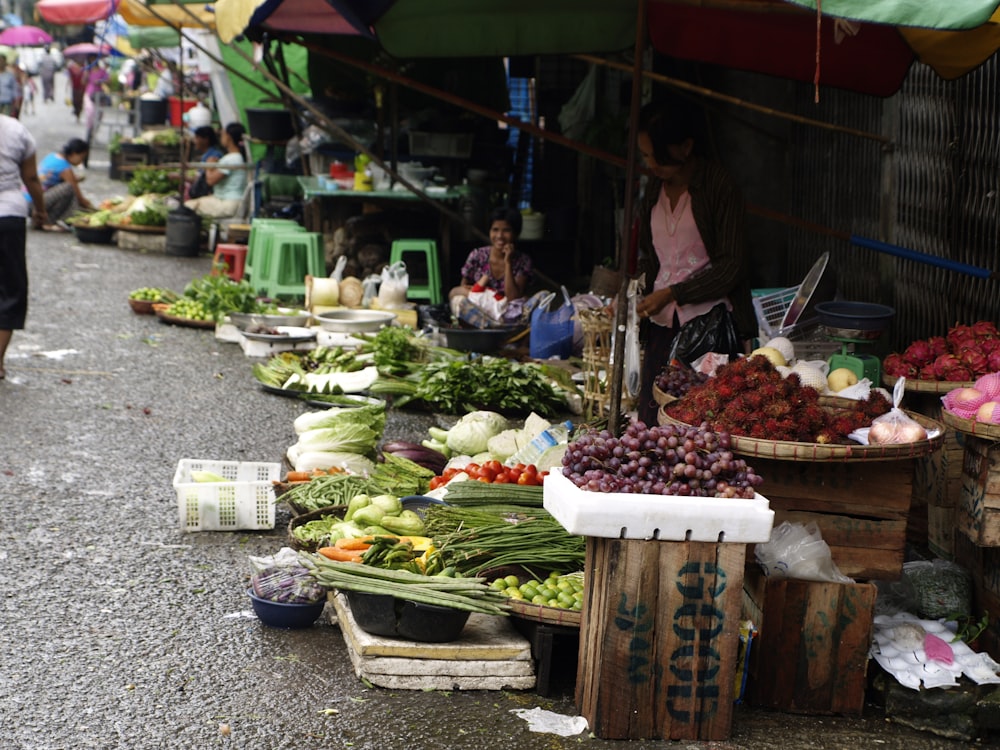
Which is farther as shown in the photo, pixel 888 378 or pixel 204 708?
pixel 888 378

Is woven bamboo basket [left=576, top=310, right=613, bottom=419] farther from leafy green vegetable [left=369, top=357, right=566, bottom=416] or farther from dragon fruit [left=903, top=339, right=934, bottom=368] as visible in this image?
dragon fruit [left=903, top=339, right=934, bottom=368]

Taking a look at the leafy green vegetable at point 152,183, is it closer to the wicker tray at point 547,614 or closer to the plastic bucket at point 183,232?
the plastic bucket at point 183,232

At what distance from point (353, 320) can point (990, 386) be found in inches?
270

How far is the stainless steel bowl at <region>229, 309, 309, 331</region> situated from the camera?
1084 cm

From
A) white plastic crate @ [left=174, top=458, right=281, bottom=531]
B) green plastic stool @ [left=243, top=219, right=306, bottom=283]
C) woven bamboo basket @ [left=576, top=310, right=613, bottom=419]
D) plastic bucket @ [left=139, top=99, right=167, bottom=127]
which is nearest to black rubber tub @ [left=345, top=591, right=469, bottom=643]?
white plastic crate @ [left=174, top=458, right=281, bottom=531]

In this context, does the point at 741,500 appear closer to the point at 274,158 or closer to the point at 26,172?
the point at 26,172

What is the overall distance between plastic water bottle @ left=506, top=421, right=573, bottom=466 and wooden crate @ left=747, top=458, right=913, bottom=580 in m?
2.12

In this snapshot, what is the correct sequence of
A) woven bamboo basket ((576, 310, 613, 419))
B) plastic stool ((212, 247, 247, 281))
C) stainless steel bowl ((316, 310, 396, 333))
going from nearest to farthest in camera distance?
woven bamboo basket ((576, 310, 613, 419))
stainless steel bowl ((316, 310, 396, 333))
plastic stool ((212, 247, 247, 281))

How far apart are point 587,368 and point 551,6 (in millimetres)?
2213

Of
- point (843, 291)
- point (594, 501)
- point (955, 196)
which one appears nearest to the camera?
point (594, 501)

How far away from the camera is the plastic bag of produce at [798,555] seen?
4.35m

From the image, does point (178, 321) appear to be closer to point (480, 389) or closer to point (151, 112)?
point (480, 389)

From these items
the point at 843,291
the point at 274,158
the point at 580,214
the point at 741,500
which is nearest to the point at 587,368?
the point at 843,291

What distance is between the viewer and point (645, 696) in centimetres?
405
